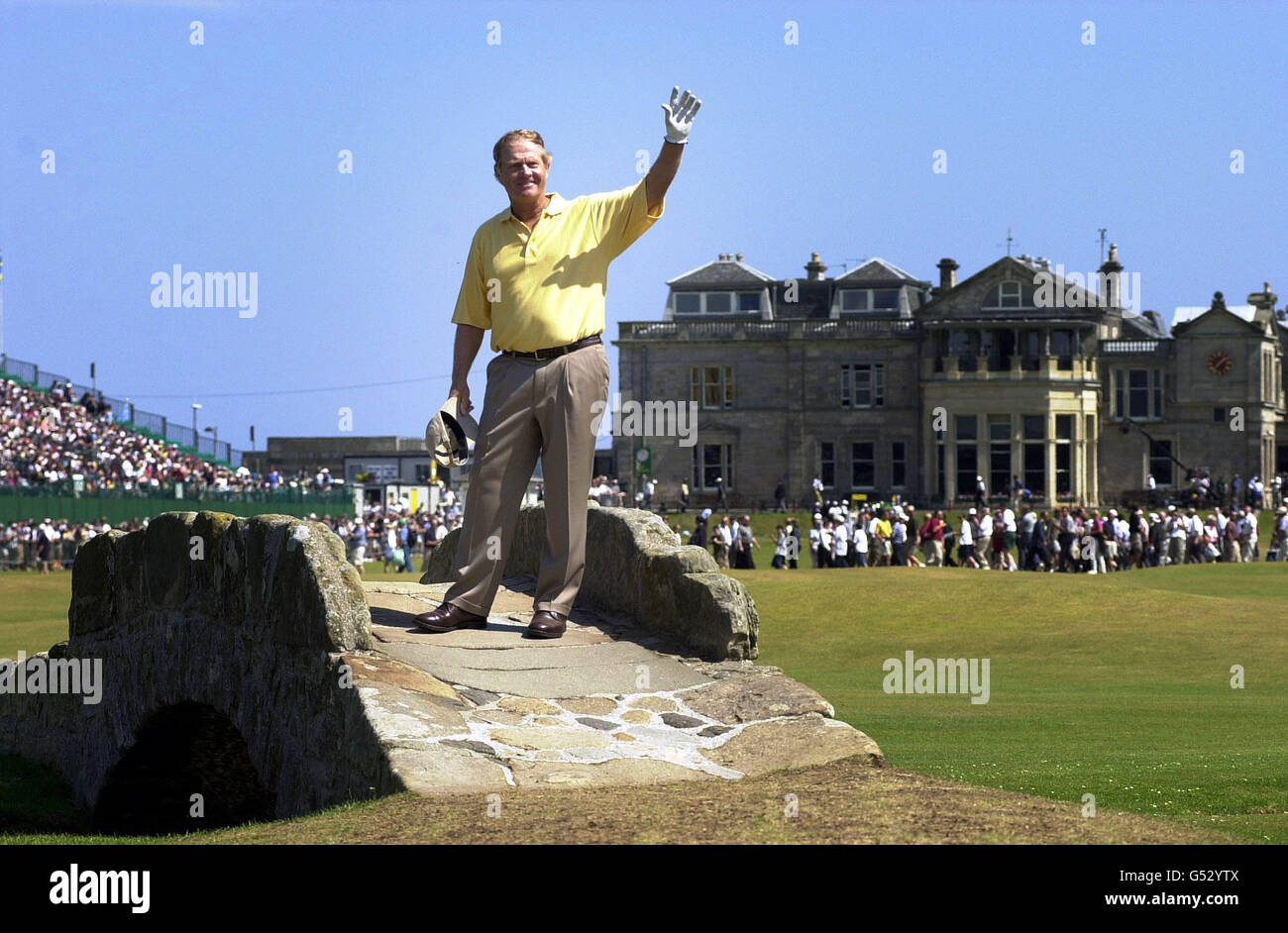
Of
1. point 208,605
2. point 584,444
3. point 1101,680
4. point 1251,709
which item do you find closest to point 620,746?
point 584,444

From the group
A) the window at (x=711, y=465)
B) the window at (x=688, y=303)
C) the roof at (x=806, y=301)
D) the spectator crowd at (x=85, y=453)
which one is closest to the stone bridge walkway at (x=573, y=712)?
the spectator crowd at (x=85, y=453)

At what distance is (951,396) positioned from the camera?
69.4 m

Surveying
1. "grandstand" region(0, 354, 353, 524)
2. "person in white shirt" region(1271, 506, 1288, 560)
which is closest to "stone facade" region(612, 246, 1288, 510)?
"grandstand" region(0, 354, 353, 524)

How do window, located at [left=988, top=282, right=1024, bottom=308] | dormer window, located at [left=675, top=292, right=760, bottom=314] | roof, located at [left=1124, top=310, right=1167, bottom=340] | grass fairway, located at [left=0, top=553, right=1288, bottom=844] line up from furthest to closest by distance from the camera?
roof, located at [left=1124, top=310, right=1167, bottom=340] → dormer window, located at [left=675, top=292, right=760, bottom=314] → window, located at [left=988, top=282, right=1024, bottom=308] → grass fairway, located at [left=0, top=553, right=1288, bottom=844]

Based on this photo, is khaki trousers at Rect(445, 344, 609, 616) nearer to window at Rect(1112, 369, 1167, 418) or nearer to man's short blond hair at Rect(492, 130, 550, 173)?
man's short blond hair at Rect(492, 130, 550, 173)

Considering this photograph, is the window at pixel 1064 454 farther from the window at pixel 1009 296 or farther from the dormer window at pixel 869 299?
the dormer window at pixel 869 299

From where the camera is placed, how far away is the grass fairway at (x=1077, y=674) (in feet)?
28.1

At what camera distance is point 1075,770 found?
9.16 metres

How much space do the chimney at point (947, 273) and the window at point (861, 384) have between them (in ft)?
17.5

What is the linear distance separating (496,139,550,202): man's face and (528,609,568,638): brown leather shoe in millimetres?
2282

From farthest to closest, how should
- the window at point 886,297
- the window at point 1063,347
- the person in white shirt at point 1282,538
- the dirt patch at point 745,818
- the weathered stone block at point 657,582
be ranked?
the window at point 886,297 < the window at point 1063,347 < the person in white shirt at point 1282,538 < the weathered stone block at point 657,582 < the dirt patch at point 745,818

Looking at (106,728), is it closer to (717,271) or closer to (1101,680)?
(1101,680)

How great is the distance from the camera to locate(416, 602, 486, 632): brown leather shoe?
30.0 feet

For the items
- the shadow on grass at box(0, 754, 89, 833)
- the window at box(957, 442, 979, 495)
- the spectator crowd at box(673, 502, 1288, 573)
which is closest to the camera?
the shadow on grass at box(0, 754, 89, 833)
